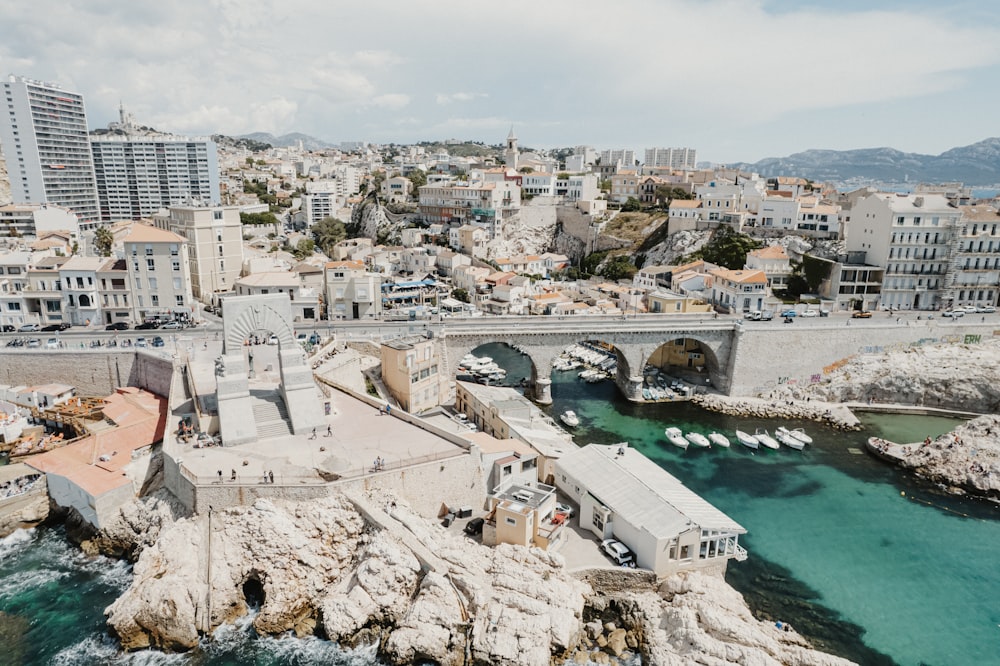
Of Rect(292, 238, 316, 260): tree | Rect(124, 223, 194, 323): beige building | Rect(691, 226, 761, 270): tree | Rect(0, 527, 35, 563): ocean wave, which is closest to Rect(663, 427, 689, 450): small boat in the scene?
Rect(691, 226, 761, 270): tree

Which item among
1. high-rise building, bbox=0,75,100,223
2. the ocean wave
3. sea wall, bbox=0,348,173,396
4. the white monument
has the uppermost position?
high-rise building, bbox=0,75,100,223

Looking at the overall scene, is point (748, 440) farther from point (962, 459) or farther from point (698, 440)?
point (962, 459)

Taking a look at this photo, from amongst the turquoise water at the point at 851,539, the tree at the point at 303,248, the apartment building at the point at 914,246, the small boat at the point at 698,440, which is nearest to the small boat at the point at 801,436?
the turquoise water at the point at 851,539

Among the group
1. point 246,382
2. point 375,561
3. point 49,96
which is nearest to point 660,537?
point 375,561

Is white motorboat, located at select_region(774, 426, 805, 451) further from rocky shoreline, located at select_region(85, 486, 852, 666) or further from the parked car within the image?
the parked car

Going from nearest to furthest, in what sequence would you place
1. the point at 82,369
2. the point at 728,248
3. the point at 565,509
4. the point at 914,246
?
the point at 565,509 < the point at 82,369 < the point at 914,246 < the point at 728,248

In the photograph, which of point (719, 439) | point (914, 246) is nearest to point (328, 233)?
point (719, 439)
